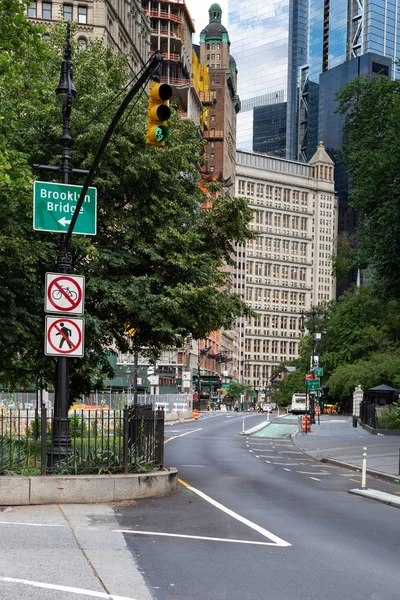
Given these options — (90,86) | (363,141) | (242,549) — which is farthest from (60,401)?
(363,141)

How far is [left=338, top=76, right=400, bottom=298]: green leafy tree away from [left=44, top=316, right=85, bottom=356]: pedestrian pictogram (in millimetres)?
18158

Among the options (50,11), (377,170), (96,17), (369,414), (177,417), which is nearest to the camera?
(377,170)

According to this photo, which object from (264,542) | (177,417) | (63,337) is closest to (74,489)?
(63,337)

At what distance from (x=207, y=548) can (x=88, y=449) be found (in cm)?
571

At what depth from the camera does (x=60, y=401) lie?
53.7 feet

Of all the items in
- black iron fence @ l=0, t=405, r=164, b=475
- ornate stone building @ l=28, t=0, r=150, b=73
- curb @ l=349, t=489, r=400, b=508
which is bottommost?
curb @ l=349, t=489, r=400, b=508

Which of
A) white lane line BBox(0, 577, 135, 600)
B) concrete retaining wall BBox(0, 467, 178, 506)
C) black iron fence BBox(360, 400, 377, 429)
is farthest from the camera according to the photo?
black iron fence BBox(360, 400, 377, 429)

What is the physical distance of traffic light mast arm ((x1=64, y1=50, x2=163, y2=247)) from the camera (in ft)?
39.0

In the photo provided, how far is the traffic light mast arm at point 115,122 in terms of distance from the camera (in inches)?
468

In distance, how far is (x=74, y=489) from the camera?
1491 centimetres

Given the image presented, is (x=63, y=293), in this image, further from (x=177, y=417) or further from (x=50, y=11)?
(x=50, y=11)

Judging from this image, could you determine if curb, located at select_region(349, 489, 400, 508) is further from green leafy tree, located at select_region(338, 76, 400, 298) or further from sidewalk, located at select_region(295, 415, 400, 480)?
green leafy tree, located at select_region(338, 76, 400, 298)

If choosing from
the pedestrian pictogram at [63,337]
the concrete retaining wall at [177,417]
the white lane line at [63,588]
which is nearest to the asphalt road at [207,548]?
the white lane line at [63,588]

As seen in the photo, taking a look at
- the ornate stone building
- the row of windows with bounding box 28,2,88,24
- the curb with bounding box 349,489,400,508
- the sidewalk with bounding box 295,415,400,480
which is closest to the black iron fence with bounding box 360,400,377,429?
the sidewalk with bounding box 295,415,400,480
